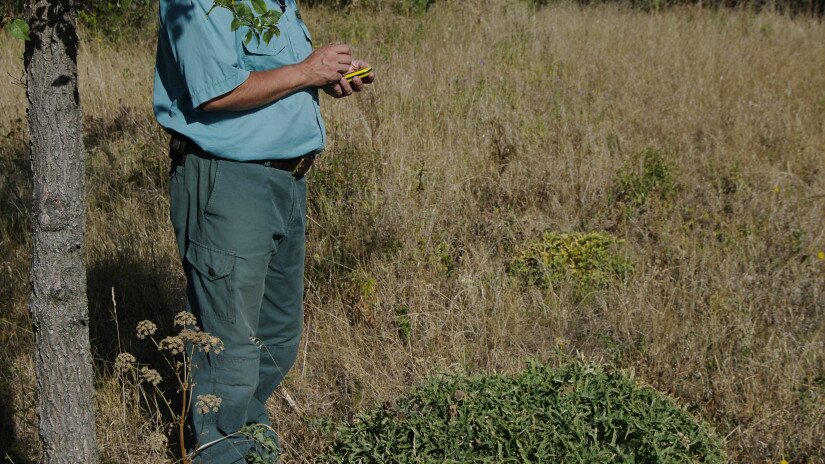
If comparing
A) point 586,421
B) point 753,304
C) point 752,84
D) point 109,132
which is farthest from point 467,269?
point 752,84

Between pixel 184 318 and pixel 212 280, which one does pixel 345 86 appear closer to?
pixel 212 280

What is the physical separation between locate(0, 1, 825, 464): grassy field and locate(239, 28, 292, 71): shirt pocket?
4.28ft

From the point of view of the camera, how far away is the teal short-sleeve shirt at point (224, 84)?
107 inches

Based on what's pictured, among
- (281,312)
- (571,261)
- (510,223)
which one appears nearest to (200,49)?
(281,312)

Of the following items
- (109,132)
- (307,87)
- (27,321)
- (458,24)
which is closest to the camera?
(307,87)

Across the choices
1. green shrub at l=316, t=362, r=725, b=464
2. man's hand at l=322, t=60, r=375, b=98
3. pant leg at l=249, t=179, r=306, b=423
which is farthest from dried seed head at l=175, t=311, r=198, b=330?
man's hand at l=322, t=60, r=375, b=98

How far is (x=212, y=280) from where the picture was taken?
2.94 m

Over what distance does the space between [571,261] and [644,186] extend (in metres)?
1.15

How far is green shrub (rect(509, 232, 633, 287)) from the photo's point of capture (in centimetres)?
484

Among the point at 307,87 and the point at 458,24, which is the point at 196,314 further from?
the point at 458,24

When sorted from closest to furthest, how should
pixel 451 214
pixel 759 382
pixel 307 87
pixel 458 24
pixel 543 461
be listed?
pixel 543 461, pixel 307 87, pixel 759 382, pixel 451 214, pixel 458 24

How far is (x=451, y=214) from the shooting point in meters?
5.43

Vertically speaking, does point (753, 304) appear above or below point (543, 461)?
below

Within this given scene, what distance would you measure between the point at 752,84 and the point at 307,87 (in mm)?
6113
